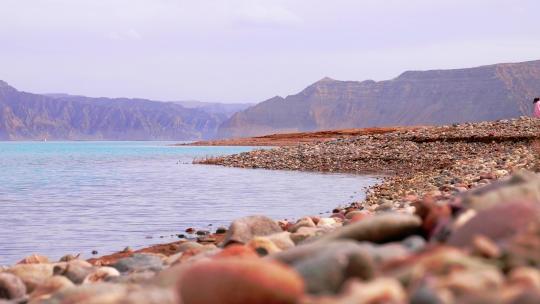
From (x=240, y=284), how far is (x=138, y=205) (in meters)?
15.9

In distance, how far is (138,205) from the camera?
63.4 feet

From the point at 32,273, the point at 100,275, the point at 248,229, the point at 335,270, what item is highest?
the point at 335,270

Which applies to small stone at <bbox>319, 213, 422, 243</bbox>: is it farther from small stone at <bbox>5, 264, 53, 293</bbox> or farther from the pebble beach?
small stone at <bbox>5, 264, 53, 293</bbox>

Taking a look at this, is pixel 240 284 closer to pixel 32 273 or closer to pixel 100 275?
pixel 100 275

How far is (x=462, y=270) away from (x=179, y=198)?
57.6 ft

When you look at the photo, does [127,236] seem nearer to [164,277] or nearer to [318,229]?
[318,229]

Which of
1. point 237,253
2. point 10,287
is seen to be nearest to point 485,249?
point 237,253

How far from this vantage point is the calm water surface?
43.6 ft

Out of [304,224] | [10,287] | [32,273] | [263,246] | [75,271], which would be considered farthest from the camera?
[304,224]

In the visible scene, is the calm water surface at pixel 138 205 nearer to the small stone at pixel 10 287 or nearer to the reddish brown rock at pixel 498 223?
the small stone at pixel 10 287

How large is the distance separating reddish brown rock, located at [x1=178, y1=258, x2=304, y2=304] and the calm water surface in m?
8.01

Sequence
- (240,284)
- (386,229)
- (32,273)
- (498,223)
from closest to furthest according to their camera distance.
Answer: (240,284)
(498,223)
(386,229)
(32,273)

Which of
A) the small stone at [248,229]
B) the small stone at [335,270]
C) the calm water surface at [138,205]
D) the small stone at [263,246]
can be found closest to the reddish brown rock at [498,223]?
the small stone at [335,270]

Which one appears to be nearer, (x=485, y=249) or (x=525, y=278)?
(x=525, y=278)
